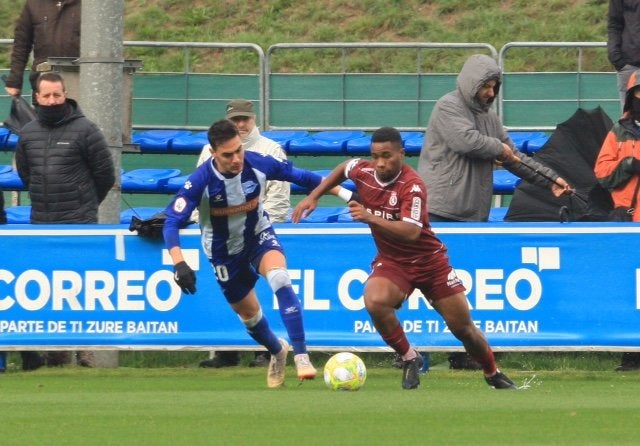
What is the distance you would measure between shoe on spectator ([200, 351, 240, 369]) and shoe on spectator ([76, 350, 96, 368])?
100 cm

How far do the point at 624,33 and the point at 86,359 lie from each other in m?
6.12

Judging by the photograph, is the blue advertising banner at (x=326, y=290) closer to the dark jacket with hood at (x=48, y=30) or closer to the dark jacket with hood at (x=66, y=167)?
the dark jacket with hood at (x=66, y=167)

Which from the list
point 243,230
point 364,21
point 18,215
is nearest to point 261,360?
point 243,230

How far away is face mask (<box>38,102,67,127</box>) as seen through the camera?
13.2 meters

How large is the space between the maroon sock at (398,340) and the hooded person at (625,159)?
3.06 meters

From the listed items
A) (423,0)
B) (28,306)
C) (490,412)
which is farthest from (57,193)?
(423,0)

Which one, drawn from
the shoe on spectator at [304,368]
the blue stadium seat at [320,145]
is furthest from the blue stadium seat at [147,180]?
the shoe on spectator at [304,368]

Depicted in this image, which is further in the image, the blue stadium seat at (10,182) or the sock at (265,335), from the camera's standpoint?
the blue stadium seat at (10,182)

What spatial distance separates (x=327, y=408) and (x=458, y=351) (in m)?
3.78

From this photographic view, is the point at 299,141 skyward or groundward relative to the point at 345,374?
skyward

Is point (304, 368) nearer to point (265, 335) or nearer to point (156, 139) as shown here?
point (265, 335)

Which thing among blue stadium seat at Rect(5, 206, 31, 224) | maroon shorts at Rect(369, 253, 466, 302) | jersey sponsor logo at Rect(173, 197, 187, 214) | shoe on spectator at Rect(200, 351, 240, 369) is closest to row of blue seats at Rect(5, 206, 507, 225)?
blue stadium seat at Rect(5, 206, 31, 224)

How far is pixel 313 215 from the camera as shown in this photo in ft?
51.6

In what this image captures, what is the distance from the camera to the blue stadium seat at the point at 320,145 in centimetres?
1786
